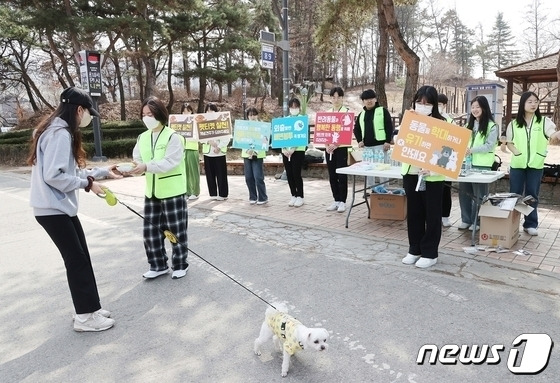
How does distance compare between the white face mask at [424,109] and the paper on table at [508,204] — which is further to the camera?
the paper on table at [508,204]

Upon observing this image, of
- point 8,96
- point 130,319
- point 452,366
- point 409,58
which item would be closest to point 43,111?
point 8,96

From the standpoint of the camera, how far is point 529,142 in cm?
507

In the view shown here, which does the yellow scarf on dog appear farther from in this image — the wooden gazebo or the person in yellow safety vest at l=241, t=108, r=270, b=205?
the wooden gazebo

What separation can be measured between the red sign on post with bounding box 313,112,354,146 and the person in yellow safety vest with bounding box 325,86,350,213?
3.6 inches

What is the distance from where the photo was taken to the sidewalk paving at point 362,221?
4.53m

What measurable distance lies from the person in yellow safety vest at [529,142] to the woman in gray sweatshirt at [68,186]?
4623mm

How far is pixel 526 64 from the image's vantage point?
17.5 metres

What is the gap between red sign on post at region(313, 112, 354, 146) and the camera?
6723mm

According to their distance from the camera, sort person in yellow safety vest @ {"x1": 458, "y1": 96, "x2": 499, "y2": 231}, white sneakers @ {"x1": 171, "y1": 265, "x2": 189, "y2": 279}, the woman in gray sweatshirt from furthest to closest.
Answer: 1. person in yellow safety vest @ {"x1": 458, "y1": 96, "x2": 499, "y2": 231}
2. white sneakers @ {"x1": 171, "y1": 265, "x2": 189, "y2": 279}
3. the woman in gray sweatshirt

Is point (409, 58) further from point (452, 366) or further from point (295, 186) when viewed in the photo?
point (452, 366)

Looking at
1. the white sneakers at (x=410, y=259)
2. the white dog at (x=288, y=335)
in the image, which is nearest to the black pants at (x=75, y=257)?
the white dog at (x=288, y=335)

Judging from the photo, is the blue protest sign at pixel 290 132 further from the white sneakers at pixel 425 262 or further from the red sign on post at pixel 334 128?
the white sneakers at pixel 425 262
